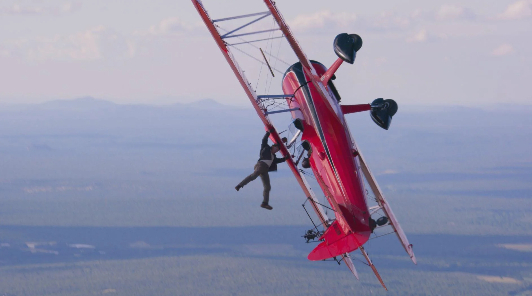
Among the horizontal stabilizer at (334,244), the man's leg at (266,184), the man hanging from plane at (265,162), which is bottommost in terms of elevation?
the horizontal stabilizer at (334,244)

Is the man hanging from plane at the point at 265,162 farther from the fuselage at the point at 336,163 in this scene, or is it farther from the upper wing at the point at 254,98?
the fuselage at the point at 336,163

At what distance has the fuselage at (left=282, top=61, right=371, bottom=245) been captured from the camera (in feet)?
92.6

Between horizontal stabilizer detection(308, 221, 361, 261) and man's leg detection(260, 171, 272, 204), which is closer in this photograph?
horizontal stabilizer detection(308, 221, 361, 261)

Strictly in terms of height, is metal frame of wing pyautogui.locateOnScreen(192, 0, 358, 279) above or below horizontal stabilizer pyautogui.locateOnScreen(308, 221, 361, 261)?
above

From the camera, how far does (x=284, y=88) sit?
35.6 metres

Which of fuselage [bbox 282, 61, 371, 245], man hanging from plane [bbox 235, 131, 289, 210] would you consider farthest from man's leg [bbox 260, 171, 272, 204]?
fuselage [bbox 282, 61, 371, 245]

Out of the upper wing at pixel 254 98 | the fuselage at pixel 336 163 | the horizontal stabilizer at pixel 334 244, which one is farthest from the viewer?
the upper wing at pixel 254 98

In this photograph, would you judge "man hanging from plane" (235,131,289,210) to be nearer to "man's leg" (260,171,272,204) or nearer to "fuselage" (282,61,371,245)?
"man's leg" (260,171,272,204)

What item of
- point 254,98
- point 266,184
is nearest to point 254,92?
point 254,98

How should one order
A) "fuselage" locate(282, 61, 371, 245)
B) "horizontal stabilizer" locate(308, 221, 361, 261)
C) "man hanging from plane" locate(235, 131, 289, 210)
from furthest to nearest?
"man hanging from plane" locate(235, 131, 289, 210) < "fuselage" locate(282, 61, 371, 245) < "horizontal stabilizer" locate(308, 221, 361, 261)

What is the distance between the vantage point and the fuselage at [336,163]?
92.6 feet

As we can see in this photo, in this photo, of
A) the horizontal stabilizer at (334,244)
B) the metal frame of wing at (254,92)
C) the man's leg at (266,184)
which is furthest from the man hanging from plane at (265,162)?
the horizontal stabilizer at (334,244)

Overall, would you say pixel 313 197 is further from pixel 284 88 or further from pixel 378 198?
pixel 284 88

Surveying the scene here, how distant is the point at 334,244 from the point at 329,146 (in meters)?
4.11
